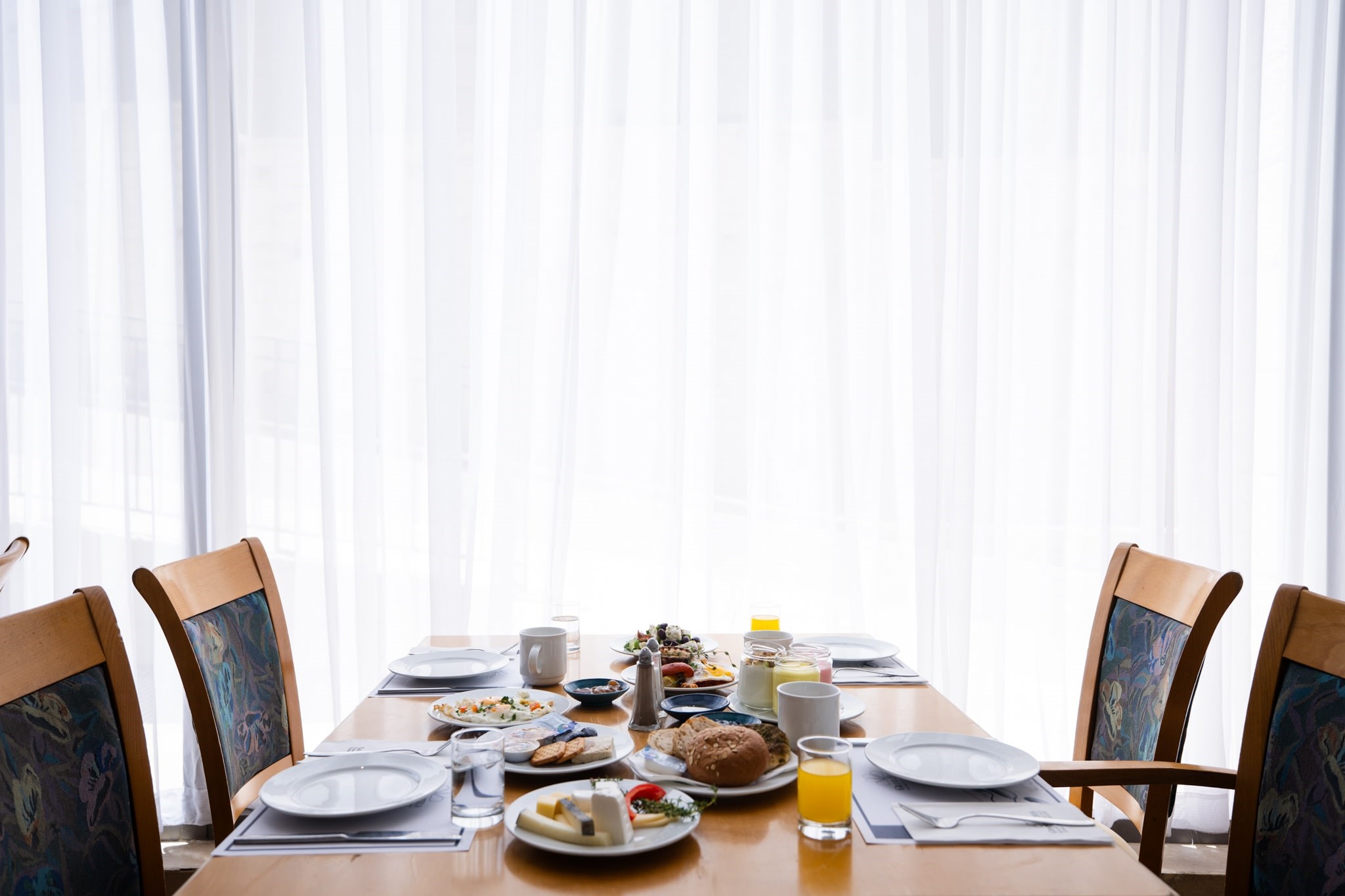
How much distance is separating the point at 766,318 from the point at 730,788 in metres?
1.74

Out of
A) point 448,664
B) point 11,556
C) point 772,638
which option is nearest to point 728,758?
point 772,638

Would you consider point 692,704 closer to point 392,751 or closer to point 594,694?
point 594,694

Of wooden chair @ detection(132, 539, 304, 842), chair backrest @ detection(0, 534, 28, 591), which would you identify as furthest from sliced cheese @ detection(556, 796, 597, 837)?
chair backrest @ detection(0, 534, 28, 591)

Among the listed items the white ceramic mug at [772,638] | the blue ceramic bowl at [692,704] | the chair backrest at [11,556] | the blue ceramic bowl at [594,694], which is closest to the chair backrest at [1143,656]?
the white ceramic mug at [772,638]

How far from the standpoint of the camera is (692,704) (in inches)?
55.6

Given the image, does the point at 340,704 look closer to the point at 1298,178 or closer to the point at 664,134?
the point at 664,134

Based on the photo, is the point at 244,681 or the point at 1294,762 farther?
A: the point at 244,681

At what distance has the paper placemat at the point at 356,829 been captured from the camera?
0.98 m

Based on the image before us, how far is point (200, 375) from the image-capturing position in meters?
2.60

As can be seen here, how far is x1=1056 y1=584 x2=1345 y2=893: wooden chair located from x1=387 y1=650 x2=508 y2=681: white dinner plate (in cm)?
89

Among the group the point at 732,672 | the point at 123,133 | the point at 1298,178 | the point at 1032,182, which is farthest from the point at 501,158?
the point at 1298,178

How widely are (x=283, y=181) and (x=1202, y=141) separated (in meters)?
2.40

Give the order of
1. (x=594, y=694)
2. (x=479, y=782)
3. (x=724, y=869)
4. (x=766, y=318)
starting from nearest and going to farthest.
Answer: (x=724, y=869) < (x=479, y=782) < (x=594, y=694) < (x=766, y=318)

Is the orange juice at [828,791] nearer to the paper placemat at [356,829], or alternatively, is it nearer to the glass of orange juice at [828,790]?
the glass of orange juice at [828,790]
